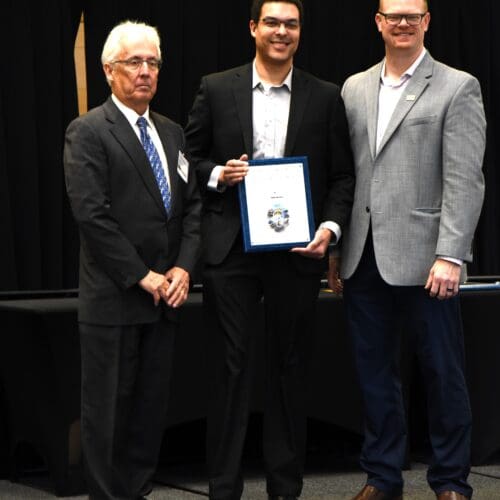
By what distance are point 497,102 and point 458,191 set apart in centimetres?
320

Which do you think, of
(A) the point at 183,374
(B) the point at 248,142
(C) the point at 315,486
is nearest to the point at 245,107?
(B) the point at 248,142

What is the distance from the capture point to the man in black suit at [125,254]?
3652 millimetres

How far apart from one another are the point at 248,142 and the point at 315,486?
154 centimetres

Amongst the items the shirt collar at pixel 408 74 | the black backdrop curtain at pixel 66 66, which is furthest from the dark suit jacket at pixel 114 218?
the black backdrop curtain at pixel 66 66

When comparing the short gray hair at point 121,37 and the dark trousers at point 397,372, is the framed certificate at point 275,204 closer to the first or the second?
the dark trousers at point 397,372

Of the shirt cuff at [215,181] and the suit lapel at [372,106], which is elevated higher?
the suit lapel at [372,106]

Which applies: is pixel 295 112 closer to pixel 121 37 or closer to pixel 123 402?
pixel 121 37

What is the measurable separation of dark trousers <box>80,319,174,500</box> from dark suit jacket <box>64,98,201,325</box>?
0.24ft

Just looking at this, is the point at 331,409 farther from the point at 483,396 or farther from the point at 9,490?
the point at 9,490

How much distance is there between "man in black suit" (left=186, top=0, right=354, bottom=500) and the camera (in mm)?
3812

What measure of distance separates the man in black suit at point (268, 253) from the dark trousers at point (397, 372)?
18 centimetres

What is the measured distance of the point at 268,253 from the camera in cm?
382

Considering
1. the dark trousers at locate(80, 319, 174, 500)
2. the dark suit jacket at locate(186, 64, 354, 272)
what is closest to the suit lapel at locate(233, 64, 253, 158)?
the dark suit jacket at locate(186, 64, 354, 272)

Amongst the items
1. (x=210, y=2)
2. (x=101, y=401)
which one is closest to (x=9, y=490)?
(x=101, y=401)
